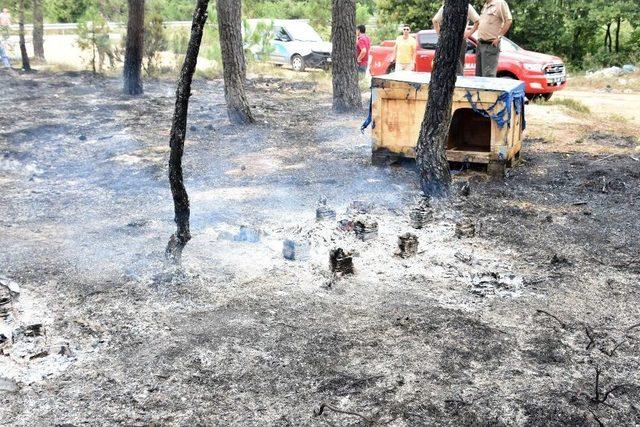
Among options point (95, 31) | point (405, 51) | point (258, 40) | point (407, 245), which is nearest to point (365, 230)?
point (407, 245)

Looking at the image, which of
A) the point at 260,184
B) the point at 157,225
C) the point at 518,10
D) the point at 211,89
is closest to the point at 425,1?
the point at 518,10

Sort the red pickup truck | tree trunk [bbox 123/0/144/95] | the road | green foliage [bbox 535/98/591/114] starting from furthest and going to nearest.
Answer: tree trunk [bbox 123/0/144/95], the red pickup truck, green foliage [bbox 535/98/591/114], the road

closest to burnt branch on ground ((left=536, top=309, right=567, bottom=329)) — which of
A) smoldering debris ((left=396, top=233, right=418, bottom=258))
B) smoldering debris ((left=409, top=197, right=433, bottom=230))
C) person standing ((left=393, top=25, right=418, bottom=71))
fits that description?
smoldering debris ((left=396, top=233, right=418, bottom=258))

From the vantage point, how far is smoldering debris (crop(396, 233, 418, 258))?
6.21 m

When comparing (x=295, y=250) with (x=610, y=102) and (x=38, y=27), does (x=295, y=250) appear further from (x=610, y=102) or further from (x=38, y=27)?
(x=38, y=27)

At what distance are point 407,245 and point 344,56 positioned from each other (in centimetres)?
810

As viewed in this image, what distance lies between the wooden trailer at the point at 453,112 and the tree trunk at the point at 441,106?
2.53ft

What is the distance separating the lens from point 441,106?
769cm

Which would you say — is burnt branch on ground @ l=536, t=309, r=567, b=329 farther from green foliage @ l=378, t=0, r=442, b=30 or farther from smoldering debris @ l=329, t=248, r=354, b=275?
green foliage @ l=378, t=0, r=442, b=30

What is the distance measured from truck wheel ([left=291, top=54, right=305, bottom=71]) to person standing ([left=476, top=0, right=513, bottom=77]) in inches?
467

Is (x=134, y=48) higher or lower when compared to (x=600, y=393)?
higher

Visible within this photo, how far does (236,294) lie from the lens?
550 centimetres

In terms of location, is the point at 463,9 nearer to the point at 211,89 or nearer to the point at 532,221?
the point at 532,221

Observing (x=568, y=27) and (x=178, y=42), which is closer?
(x=178, y=42)
